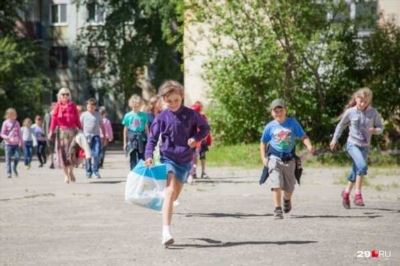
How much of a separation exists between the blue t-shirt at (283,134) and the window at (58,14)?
59672 millimetres

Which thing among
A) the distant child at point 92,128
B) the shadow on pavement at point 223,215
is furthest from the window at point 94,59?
the shadow on pavement at point 223,215

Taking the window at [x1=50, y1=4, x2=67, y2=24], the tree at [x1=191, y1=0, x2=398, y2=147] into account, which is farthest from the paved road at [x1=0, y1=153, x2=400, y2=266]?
the window at [x1=50, y1=4, x2=67, y2=24]

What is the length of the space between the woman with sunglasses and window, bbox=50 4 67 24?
5321 cm

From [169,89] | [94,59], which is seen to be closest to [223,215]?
[169,89]

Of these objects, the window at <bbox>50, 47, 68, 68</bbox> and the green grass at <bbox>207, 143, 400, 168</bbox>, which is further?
the window at <bbox>50, 47, 68, 68</bbox>

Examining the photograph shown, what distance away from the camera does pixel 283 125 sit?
10.9 meters

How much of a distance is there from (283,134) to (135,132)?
4.55m

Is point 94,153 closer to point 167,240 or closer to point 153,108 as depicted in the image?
point 153,108

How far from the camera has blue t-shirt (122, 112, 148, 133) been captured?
14922 millimetres

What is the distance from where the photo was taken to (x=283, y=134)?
1088cm

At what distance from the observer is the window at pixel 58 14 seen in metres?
68.8

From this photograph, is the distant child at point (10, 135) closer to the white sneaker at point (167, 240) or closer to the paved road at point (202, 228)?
the paved road at point (202, 228)

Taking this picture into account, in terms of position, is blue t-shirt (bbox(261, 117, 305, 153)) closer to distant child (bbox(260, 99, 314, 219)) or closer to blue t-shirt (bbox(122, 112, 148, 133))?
distant child (bbox(260, 99, 314, 219))
